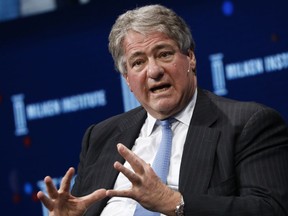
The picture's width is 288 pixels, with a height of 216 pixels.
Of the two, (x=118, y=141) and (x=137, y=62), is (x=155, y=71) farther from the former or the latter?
(x=118, y=141)

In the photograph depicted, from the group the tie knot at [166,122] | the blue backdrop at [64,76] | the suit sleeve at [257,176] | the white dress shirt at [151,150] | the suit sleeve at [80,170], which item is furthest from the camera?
the blue backdrop at [64,76]

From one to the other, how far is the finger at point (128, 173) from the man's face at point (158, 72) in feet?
1.53

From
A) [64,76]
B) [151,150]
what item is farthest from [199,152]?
[64,76]

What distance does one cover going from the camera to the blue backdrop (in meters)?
3.29

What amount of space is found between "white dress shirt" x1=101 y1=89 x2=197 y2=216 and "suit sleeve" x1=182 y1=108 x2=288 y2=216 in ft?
0.66

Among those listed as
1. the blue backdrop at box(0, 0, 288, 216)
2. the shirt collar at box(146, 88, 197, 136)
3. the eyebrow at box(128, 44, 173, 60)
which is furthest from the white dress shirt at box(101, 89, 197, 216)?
the blue backdrop at box(0, 0, 288, 216)

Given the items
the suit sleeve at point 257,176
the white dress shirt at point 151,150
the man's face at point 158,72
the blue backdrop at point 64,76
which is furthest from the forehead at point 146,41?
the blue backdrop at point 64,76

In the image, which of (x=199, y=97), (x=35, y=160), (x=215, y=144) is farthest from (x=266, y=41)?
(x=35, y=160)

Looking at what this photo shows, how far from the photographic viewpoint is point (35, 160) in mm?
3715

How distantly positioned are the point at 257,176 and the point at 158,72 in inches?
19.0

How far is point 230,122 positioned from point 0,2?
1747 millimetres

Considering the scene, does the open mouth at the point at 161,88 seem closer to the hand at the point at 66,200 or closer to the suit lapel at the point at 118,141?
the suit lapel at the point at 118,141

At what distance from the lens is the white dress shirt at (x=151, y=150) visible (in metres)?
2.42

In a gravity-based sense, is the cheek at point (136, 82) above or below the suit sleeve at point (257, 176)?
above
